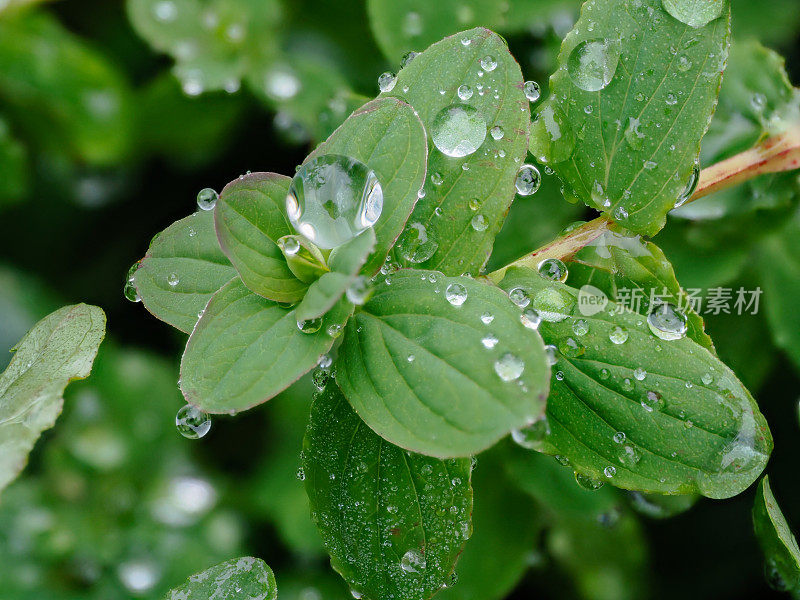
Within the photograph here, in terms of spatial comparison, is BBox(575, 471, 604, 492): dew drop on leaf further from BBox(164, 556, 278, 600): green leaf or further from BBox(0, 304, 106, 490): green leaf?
BBox(0, 304, 106, 490): green leaf

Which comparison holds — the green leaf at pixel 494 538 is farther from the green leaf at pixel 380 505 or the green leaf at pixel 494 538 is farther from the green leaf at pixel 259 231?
the green leaf at pixel 259 231

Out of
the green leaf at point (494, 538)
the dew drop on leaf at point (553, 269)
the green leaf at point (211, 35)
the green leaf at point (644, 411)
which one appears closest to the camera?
the green leaf at point (644, 411)

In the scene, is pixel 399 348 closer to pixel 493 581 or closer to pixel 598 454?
pixel 598 454

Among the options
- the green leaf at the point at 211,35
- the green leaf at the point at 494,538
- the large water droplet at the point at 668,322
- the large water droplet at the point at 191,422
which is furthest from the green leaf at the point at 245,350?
the green leaf at the point at 211,35

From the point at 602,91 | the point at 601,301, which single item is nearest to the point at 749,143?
the point at 602,91

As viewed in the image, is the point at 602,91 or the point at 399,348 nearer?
the point at 399,348

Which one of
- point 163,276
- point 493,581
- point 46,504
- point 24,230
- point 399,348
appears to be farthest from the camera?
point 24,230

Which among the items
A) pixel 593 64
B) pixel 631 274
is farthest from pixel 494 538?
pixel 593 64
